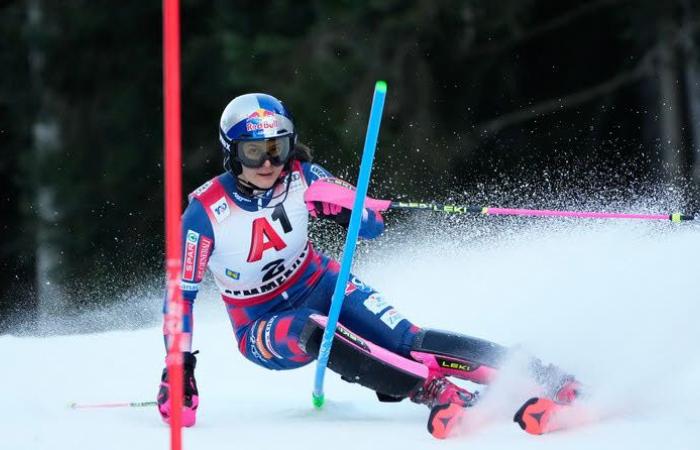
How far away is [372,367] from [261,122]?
1116 mm

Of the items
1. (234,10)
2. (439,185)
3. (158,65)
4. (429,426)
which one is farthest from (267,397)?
(158,65)

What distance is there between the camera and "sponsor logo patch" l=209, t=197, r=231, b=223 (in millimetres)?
5023

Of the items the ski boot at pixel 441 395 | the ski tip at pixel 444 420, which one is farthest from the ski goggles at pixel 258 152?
the ski tip at pixel 444 420

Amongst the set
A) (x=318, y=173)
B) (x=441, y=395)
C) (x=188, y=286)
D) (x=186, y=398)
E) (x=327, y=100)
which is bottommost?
(x=327, y=100)

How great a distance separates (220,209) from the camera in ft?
16.5

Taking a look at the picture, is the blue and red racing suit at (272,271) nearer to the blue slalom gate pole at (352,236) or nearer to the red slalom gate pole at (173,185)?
the blue slalom gate pole at (352,236)

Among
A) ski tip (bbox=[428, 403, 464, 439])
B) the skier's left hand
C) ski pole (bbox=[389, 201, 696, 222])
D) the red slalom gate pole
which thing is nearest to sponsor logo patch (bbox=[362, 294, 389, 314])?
the skier's left hand

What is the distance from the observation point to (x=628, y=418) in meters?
4.33

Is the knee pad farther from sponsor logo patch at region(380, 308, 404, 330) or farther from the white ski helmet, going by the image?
the white ski helmet

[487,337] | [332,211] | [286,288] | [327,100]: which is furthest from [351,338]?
[327,100]

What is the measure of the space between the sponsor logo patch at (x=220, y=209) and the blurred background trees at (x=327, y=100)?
682cm

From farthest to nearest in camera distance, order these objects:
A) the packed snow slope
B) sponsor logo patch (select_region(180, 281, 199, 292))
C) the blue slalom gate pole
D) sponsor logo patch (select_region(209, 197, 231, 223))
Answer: sponsor logo patch (select_region(209, 197, 231, 223)) < sponsor logo patch (select_region(180, 281, 199, 292)) < the packed snow slope < the blue slalom gate pole

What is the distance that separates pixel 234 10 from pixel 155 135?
215cm

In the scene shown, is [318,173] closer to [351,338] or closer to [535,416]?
[351,338]
